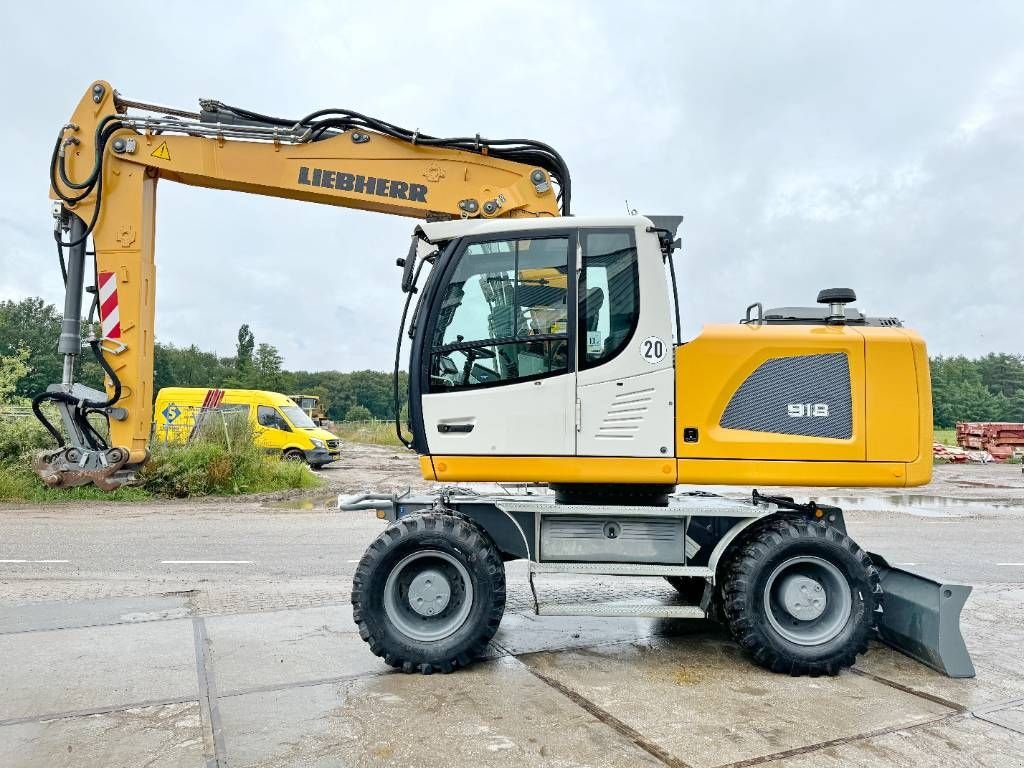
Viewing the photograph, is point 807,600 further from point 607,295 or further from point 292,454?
point 292,454

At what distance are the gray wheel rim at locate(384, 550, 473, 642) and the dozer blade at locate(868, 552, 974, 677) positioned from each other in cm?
290

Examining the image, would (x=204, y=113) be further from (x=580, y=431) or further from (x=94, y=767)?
(x=94, y=767)

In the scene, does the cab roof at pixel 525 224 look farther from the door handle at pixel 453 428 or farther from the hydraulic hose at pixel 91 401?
the hydraulic hose at pixel 91 401

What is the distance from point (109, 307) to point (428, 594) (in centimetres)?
648

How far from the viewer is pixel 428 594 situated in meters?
4.79

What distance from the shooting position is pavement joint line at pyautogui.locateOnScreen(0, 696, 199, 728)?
3816 mm

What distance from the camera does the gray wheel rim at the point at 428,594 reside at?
473cm

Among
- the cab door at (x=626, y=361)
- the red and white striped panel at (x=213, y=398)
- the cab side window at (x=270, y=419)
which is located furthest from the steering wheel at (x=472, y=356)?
the cab side window at (x=270, y=419)

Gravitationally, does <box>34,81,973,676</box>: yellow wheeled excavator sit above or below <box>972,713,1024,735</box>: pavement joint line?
above

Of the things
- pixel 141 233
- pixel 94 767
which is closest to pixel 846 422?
pixel 94 767

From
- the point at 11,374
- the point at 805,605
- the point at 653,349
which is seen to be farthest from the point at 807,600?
the point at 11,374

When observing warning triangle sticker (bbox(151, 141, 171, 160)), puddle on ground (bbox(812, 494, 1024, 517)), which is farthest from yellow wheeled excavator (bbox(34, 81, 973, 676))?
puddle on ground (bbox(812, 494, 1024, 517))

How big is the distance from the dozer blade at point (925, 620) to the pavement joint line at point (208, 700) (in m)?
4.16

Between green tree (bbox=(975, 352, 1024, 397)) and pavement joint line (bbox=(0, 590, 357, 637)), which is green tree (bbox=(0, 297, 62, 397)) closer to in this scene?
pavement joint line (bbox=(0, 590, 357, 637))
